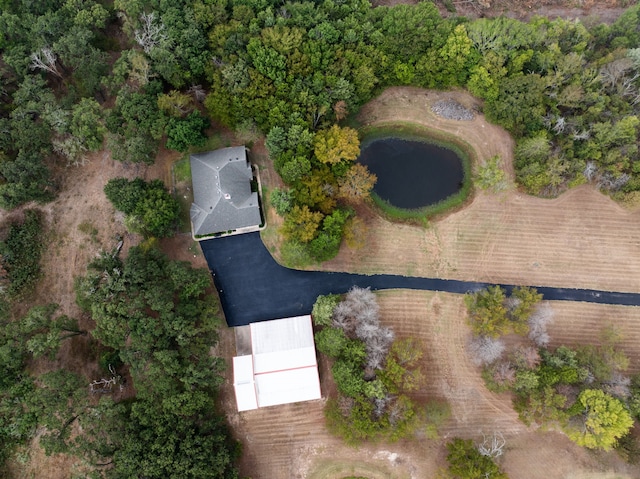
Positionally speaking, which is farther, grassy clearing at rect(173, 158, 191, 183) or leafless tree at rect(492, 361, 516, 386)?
grassy clearing at rect(173, 158, 191, 183)

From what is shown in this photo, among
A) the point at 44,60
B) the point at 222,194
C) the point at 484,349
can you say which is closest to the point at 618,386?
the point at 484,349

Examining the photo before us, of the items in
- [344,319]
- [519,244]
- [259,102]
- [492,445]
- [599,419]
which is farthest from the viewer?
[519,244]

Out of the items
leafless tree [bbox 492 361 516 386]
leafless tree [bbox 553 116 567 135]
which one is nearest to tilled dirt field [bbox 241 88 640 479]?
leafless tree [bbox 492 361 516 386]

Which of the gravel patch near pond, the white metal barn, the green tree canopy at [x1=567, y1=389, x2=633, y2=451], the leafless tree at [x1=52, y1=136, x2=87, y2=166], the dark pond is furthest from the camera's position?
the gravel patch near pond

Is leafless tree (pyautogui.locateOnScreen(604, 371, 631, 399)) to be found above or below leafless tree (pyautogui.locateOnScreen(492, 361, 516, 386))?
below

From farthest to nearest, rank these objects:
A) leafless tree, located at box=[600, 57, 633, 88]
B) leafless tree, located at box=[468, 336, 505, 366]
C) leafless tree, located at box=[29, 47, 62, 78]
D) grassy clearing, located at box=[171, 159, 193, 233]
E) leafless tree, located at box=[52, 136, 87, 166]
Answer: grassy clearing, located at box=[171, 159, 193, 233] < leafless tree, located at box=[29, 47, 62, 78] < leafless tree, located at box=[52, 136, 87, 166] < leafless tree, located at box=[600, 57, 633, 88] < leafless tree, located at box=[468, 336, 505, 366]

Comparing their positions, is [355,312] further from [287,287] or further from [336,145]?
[336,145]

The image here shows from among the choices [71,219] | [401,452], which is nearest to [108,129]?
[71,219]

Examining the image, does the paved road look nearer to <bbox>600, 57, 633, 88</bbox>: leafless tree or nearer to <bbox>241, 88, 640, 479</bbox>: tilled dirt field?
<bbox>241, 88, 640, 479</bbox>: tilled dirt field
